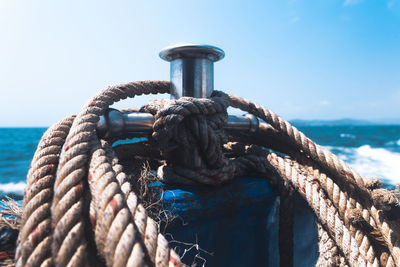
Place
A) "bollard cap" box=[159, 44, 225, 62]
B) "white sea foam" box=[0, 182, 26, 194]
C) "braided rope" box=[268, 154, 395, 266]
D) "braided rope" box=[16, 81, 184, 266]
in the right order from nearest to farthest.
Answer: "braided rope" box=[16, 81, 184, 266], "braided rope" box=[268, 154, 395, 266], "bollard cap" box=[159, 44, 225, 62], "white sea foam" box=[0, 182, 26, 194]

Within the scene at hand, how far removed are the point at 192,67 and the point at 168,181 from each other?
1.42 ft

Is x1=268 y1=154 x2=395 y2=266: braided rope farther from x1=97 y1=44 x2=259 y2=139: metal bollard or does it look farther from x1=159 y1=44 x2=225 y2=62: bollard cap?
Result: x1=159 y1=44 x2=225 y2=62: bollard cap

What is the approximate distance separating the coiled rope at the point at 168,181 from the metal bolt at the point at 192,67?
0.10 m

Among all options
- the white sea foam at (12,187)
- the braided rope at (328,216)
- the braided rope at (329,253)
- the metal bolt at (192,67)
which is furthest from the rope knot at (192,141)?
the white sea foam at (12,187)

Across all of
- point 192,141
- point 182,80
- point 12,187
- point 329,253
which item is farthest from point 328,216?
point 12,187

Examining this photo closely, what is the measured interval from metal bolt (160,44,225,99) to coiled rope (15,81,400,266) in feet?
0.33

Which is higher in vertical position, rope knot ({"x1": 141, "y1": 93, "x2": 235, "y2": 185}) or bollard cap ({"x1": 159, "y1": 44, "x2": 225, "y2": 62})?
bollard cap ({"x1": 159, "y1": 44, "x2": 225, "y2": 62})

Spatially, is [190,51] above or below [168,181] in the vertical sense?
above

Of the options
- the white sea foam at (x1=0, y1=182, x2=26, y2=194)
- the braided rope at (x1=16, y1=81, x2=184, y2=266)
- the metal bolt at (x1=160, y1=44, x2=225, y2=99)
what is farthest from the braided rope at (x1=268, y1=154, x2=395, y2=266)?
the white sea foam at (x1=0, y1=182, x2=26, y2=194)

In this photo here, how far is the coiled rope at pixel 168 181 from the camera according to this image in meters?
0.55

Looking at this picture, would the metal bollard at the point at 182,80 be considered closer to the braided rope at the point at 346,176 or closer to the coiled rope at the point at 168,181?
the coiled rope at the point at 168,181

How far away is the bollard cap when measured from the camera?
1010mm

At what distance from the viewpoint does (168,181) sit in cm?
92

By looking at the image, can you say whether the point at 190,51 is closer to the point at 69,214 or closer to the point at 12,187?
the point at 69,214
